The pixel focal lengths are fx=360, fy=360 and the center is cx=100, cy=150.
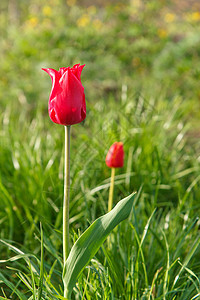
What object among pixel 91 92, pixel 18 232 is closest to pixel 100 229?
pixel 18 232

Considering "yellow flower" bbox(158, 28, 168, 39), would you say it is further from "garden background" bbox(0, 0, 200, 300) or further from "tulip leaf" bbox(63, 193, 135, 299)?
"tulip leaf" bbox(63, 193, 135, 299)

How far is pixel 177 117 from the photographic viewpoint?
9.11 ft

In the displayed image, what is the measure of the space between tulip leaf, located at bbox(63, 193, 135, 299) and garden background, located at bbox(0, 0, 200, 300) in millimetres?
198

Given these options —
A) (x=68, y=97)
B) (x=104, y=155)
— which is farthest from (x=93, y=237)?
(x=104, y=155)

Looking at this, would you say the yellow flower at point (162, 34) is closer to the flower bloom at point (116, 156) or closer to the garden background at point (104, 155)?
the garden background at point (104, 155)

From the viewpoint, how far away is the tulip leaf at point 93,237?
91cm

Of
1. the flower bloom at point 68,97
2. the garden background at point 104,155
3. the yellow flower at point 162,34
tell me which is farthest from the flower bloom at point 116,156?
the yellow flower at point 162,34

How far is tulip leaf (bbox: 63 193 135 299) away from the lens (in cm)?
91

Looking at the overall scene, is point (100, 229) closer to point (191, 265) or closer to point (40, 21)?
point (191, 265)

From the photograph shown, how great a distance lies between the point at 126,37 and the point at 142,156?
3667 mm

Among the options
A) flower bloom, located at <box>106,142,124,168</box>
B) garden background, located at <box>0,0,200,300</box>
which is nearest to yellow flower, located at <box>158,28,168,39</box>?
garden background, located at <box>0,0,200,300</box>

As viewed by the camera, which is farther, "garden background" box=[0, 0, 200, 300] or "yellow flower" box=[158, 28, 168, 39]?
"yellow flower" box=[158, 28, 168, 39]

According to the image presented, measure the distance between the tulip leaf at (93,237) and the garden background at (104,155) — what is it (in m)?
0.20

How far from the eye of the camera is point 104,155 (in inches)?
85.4
